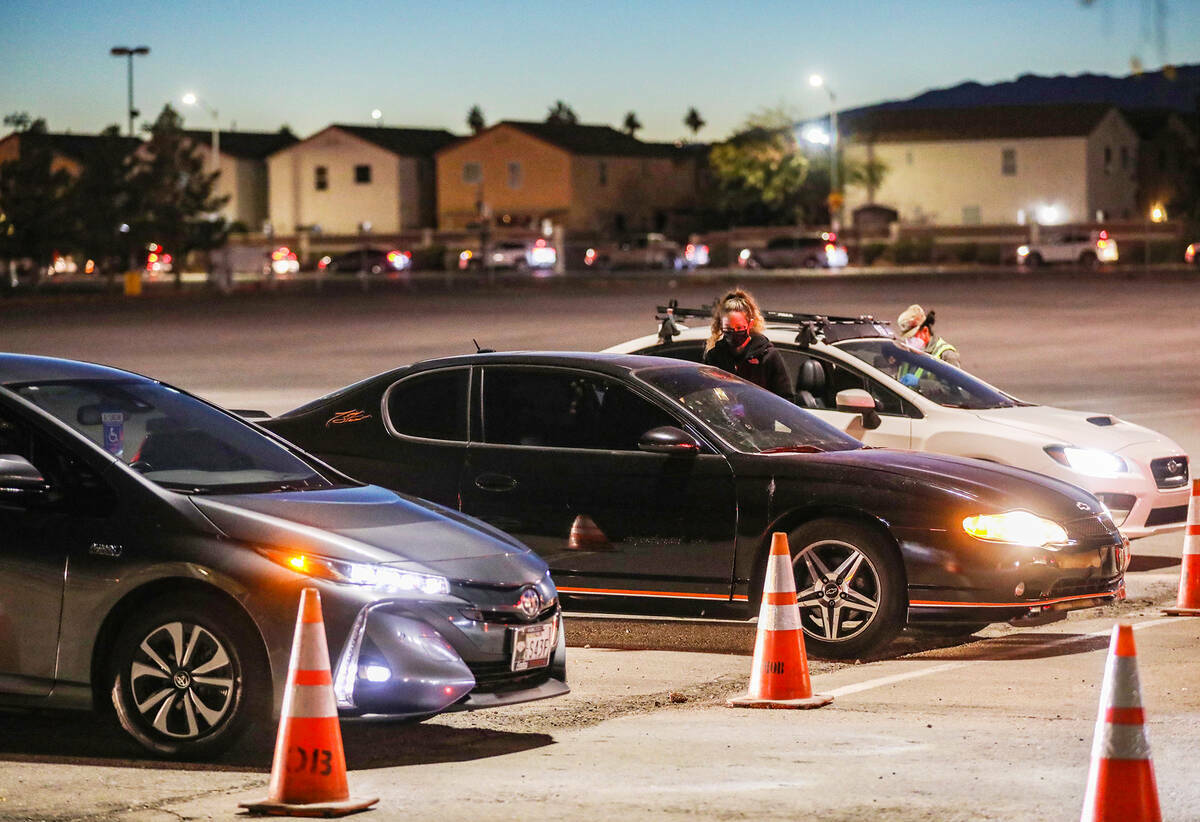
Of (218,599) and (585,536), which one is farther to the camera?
(585,536)

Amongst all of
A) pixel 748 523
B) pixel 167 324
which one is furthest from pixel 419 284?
pixel 748 523

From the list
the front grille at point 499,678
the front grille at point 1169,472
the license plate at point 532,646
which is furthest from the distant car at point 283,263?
the front grille at point 499,678

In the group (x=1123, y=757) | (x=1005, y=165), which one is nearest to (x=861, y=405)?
(x=1123, y=757)

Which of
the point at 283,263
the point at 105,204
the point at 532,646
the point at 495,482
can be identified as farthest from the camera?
the point at 283,263

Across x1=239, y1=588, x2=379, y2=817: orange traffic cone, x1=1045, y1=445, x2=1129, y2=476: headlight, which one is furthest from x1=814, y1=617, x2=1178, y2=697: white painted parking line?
x1=239, y1=588, x2=379, y2=817: orange traffic cone

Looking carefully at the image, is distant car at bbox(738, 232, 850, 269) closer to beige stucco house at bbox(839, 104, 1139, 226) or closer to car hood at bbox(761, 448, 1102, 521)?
beige stucco house at bbox(839, 104, 1139, 226)

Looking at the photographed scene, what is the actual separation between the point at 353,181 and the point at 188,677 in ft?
358

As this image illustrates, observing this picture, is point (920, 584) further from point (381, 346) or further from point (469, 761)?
point (381, 346)

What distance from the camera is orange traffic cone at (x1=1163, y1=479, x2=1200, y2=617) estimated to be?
401 inches

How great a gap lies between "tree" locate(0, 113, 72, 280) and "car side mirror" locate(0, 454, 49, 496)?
57.1 metres

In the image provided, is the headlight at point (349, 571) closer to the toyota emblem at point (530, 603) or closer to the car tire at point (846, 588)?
the toyota emblem at point (530, 603)

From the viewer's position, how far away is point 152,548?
6762mm

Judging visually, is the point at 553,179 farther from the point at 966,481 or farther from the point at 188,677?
the point at 188,677

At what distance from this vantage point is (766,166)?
108m
